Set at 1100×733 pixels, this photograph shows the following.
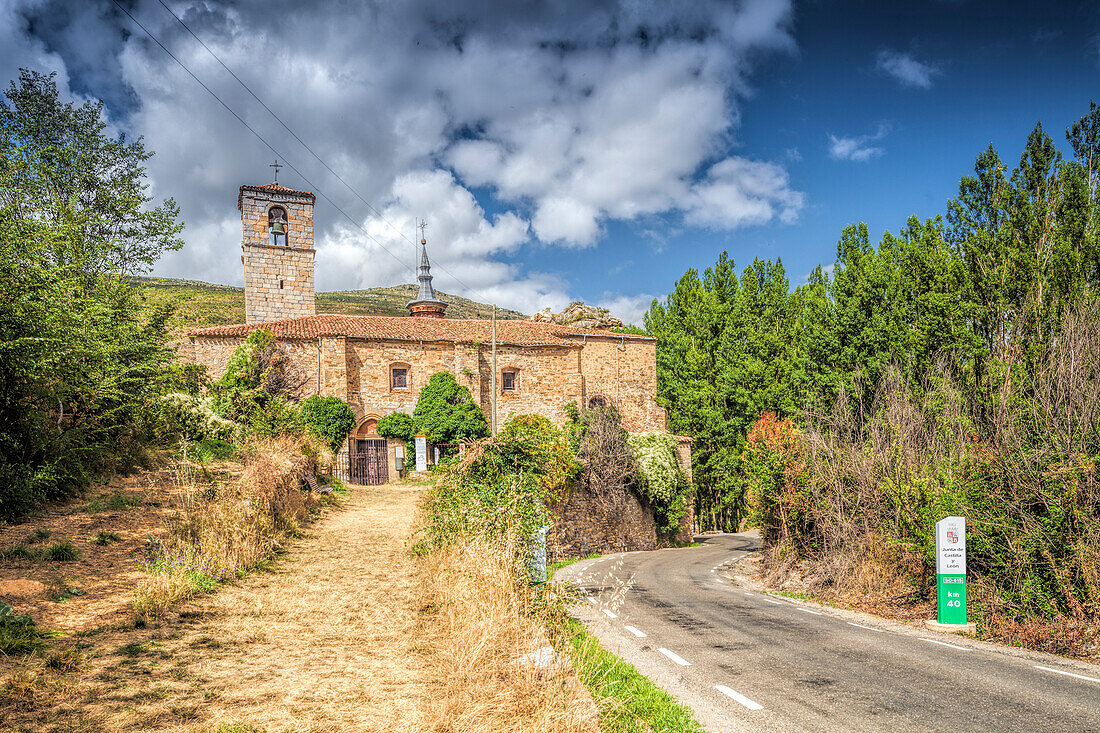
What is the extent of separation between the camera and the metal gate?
80.8ft

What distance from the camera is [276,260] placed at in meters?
27.7

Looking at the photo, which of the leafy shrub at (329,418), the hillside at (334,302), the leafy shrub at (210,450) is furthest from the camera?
the hillside at (334,302)

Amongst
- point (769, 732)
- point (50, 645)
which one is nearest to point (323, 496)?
point (50, 645)

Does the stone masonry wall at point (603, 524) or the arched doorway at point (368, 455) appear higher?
the arched doorway at point (368, 455)

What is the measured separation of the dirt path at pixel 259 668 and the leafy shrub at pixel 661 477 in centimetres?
1564

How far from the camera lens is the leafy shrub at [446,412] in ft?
82.9

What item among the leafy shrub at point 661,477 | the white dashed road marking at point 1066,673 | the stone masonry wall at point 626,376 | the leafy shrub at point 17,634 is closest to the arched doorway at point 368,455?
the stone masonry wall at point 626,376

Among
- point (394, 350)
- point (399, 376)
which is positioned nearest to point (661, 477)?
point (399, 376)

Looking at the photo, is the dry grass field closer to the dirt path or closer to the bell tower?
Answer: the dirt path

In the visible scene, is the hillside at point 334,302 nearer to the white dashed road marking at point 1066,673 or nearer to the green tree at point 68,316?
the green tree at point 68,316

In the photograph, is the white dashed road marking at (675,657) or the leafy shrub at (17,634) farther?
the white dashed road marking at (675,657)

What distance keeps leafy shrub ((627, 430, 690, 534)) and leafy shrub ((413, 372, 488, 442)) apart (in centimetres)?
722

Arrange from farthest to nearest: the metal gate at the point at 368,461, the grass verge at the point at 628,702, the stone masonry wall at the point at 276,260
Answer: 1. the stone masonry wall at the point at 276,260
2. the metal gate at the point at 368,461
3. the grass verge at the point at 628,702

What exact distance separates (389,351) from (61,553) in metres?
19.3
